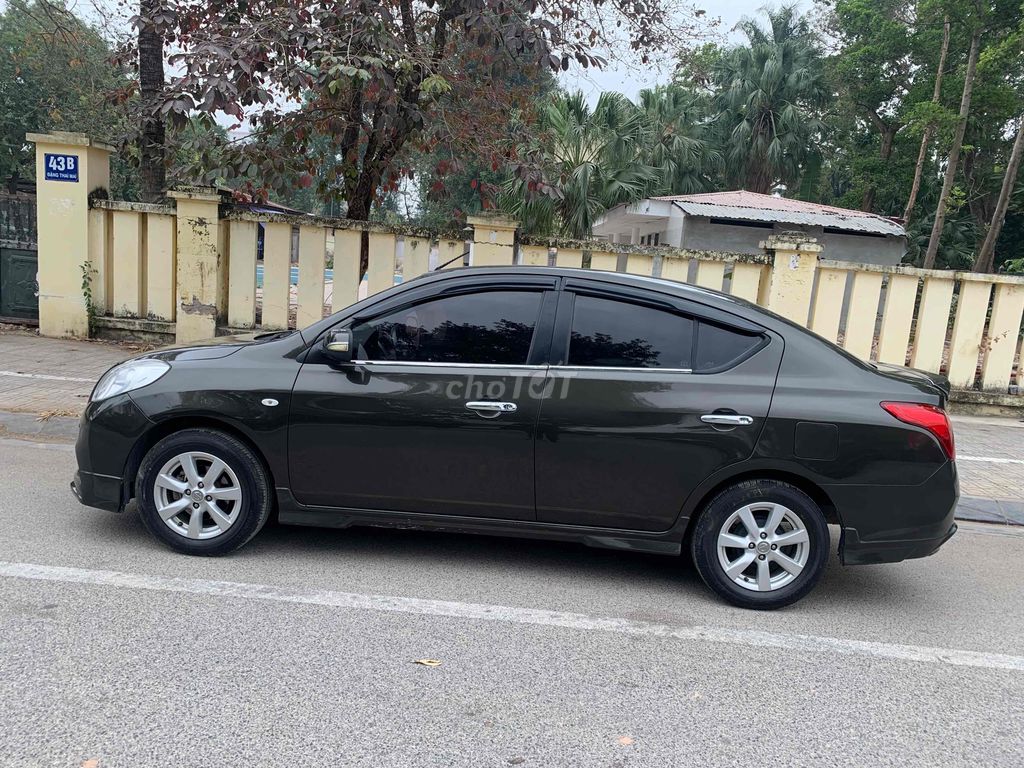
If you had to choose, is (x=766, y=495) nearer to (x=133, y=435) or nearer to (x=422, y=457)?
(x=422, y=457)

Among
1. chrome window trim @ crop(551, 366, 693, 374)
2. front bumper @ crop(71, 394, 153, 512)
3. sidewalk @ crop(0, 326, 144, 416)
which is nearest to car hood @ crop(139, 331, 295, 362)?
front bumper @ crop(71, 394, 153, 512)

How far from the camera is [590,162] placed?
1948cm

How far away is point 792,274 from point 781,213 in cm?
1185

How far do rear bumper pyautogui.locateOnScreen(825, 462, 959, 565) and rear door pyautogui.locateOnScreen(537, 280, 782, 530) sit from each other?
608 millimetres

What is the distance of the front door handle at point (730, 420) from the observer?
154 inches

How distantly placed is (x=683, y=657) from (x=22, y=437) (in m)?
5.82

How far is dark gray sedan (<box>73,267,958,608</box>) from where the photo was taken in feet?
12.9

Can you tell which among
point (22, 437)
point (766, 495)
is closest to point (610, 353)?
point (766, 495)

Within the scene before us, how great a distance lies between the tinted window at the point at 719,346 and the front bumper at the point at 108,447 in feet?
9.68

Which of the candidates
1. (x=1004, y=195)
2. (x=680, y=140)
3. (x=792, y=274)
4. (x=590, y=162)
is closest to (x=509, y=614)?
(x=792, y=274)

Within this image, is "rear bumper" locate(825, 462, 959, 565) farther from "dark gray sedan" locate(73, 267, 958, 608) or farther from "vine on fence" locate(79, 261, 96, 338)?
"vine on fence" locate(79, 261, 96, 338)

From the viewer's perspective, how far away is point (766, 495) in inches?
155

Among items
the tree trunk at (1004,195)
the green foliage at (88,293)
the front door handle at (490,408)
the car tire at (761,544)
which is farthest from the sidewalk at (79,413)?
the tree trunk at (1004,195)

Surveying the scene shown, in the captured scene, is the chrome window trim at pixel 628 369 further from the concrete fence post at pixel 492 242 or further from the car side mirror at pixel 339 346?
the concrete fence post at pixel 492 242
